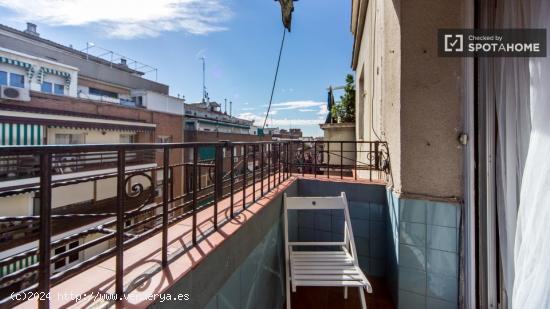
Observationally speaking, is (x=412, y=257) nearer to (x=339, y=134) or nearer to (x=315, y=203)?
(x=315, y=203)

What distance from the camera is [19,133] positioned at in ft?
27.4

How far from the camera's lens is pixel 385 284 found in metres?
2.88

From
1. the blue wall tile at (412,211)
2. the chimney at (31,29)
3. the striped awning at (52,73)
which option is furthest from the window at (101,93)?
the blue wall tile at (412,211)

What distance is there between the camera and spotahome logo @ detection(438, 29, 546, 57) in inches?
58.1

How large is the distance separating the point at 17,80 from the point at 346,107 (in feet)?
47.9

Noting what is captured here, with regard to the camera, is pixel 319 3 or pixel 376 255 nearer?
pixel 376 255

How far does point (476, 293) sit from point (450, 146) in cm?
129

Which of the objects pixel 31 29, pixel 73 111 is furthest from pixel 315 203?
pixel 31 29

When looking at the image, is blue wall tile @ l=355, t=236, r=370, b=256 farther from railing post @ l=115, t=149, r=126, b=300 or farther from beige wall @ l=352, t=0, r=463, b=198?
railing post @ l=115, t=149, r=126, b=300

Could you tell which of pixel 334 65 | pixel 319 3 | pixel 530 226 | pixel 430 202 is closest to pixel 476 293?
pixel 430 202

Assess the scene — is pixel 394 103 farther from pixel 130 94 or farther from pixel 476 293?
pixel 130 94

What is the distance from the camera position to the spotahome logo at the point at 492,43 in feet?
4.84

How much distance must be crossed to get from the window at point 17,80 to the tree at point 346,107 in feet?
46.3

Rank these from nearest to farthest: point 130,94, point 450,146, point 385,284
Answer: point 450,146, point 385,284, point 130,94
